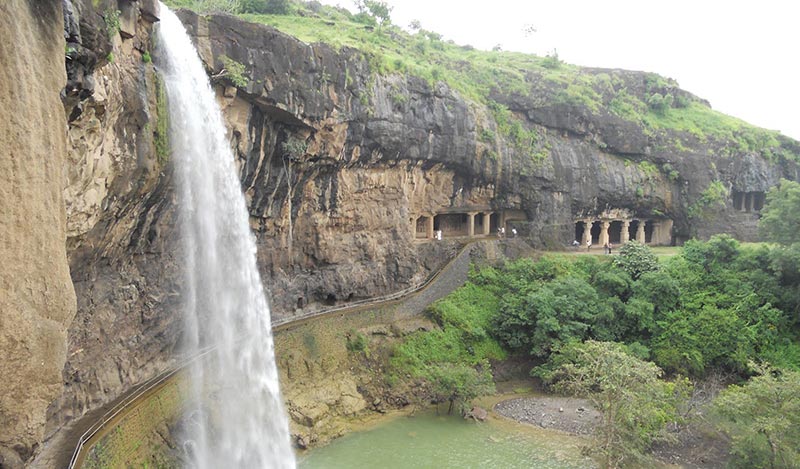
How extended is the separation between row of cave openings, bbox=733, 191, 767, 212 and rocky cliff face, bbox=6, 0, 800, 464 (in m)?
1.16

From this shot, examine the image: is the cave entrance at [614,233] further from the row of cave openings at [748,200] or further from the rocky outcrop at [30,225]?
the rocky outcrop at [30,225]

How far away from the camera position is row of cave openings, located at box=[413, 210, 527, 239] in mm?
29109

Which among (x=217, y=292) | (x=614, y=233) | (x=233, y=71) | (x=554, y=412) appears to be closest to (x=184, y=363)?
(x=217, y=292)

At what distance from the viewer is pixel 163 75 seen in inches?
484

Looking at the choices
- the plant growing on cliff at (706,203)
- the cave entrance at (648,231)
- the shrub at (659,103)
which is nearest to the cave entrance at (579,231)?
the cave entrance at (648,231)

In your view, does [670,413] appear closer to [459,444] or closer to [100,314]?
[459,444]

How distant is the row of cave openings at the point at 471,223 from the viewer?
2911cm

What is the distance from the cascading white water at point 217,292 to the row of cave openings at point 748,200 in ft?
104

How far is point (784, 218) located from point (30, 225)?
82.5 feet

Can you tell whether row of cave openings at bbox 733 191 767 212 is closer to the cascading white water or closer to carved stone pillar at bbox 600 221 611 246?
carved stone pillar at bbox 600 221 611 246

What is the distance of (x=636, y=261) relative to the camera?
24266mm

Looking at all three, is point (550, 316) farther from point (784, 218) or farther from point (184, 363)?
point (184, 363)

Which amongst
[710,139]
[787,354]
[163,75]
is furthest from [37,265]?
[710,139]

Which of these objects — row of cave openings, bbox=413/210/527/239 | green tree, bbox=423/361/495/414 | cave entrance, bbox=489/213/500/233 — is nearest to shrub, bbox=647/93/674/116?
row of cave openings, bbox=413/210/527/239
